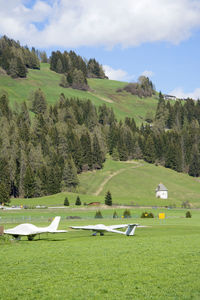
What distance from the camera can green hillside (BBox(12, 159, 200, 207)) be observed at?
13550 cm

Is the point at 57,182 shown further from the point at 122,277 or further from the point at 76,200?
the point at 122,277

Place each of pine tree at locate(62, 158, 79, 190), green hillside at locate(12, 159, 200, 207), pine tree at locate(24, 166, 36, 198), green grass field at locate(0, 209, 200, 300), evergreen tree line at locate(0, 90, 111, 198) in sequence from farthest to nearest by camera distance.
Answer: pine tree at locate(62, 158, 79, 190) → evergreen tree line at locate(0, 90, 111, 198) → pine tree at locate(24, 166, 36, 198) → green hillside at locate(12, 159, 200, 207) → green grass field at locate(0, 209, 200, 300)

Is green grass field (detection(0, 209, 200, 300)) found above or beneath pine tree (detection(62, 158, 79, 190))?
beneath

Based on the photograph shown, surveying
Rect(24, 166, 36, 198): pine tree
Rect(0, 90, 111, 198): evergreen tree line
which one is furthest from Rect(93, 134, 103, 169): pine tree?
Rect(24, 166, 36, 198): pine tree

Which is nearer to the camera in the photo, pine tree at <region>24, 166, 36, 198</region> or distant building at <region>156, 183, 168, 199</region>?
pine tree at <region>24, 166, 36, 198</region>

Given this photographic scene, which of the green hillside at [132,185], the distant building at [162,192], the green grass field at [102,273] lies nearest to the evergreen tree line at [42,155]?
the green hillside at [132,185]

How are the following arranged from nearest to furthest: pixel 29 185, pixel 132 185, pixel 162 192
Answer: pixel 29 185, pixel 162 192, pixel 132 185

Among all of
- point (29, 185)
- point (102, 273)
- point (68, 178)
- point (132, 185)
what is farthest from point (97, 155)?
point (102, 273)

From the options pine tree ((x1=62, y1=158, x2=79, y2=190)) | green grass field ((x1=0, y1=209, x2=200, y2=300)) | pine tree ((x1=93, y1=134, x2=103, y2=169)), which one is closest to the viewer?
green grass field ((x1=0, y1=209, x2=200, y2=300))

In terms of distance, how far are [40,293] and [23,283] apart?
187cm

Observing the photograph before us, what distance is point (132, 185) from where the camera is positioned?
543 feet

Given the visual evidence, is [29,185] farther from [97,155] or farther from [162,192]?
[162,192]

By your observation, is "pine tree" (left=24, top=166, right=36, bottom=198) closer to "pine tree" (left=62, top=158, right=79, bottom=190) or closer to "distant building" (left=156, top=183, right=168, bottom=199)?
"pine tree" (left=62, top=158, right=79, bottom=190)

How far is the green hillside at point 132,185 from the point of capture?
445 ft
